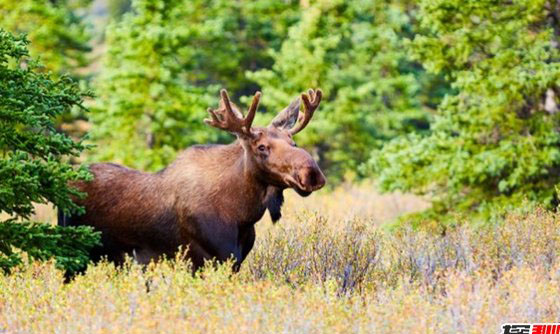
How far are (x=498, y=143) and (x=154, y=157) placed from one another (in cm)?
1113

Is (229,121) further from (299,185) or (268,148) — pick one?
(299,185)

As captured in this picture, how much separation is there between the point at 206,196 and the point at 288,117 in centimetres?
118

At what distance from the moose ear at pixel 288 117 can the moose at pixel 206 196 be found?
0.02 meters

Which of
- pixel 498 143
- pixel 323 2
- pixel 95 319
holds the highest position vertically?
pixel 323 2

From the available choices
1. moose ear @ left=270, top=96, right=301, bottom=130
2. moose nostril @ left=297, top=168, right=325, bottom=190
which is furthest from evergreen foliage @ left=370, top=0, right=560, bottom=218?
moose nostril @ left=297, top=168, right=325, bottom=190

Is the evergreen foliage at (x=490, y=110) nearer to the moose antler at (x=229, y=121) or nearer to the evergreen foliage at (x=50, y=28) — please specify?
the moose antler at (x=229, y=121)

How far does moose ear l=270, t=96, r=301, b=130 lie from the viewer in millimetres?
8988

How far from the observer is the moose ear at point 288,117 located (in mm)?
8988

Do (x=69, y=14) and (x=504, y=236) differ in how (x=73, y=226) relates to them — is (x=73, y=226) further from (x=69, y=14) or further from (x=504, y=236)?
(x=69, y=14)

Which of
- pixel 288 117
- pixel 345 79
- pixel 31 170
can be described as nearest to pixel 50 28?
pixel 345 79

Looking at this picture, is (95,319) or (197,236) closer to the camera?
(95,319)

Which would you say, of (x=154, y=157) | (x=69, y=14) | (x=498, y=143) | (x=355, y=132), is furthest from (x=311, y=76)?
(x=498, y=143)

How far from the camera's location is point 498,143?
14352mm

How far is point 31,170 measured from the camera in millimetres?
8039
